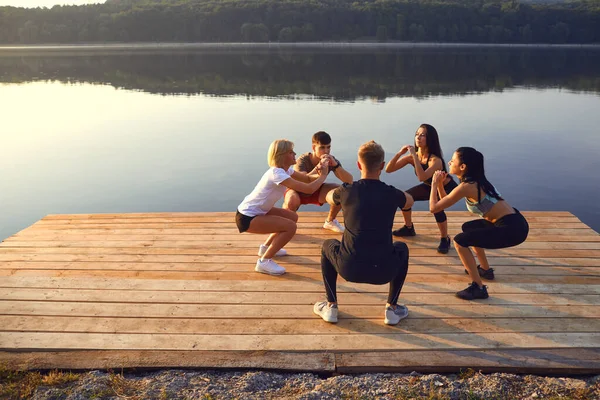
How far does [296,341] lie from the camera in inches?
145

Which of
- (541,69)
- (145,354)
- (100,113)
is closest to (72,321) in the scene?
(145,354)

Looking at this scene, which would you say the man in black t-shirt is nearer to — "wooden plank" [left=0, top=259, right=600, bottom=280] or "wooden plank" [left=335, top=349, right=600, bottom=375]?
"wooden plank" [left=335, top=349, right=600, bottom=375]

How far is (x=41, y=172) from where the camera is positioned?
1254 cm

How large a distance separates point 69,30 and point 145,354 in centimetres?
9150

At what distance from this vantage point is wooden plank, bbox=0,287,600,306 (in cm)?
423

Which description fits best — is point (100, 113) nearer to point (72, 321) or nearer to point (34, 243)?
point (34, 243)

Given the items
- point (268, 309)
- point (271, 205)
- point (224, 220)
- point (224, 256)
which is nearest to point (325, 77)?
point (224, 220)

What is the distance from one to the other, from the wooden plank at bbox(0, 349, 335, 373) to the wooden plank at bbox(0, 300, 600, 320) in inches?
18.1

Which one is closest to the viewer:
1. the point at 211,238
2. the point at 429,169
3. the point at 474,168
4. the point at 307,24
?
the point at 474,168

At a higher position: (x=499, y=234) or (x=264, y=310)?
(x=499, y=234)

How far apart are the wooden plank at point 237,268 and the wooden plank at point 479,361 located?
1240 mm

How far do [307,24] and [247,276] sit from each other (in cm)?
8650

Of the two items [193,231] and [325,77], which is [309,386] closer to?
[193,231]

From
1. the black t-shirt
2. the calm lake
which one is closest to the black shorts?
the black t-shirt
